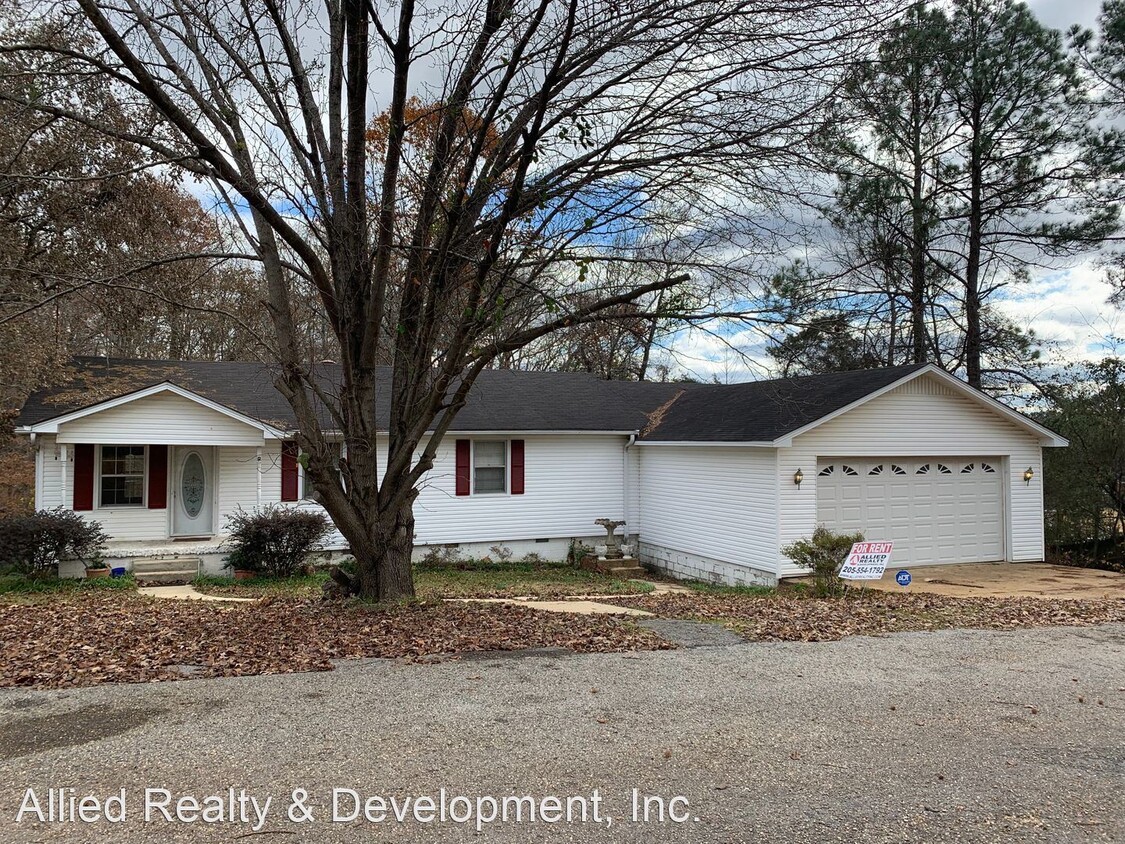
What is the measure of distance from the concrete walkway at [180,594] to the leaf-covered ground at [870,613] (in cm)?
601

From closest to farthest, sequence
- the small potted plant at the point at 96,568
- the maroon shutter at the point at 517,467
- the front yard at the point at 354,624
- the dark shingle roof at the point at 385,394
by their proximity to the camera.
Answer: the front yard at the point at 354,624, the small potted plant at the point at 96,568, the dark shingle roof at the point at 385,394, the maroon shutter at the point at 517,467

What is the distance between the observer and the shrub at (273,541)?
1442 centimetres

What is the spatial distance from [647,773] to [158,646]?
5184 mm

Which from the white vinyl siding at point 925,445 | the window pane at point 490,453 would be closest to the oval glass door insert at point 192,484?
the window pane at point 490,453

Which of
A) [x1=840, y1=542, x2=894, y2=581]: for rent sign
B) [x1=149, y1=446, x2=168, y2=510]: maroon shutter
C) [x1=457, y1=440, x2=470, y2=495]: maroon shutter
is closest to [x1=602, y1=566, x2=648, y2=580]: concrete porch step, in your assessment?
[x1=457, y1=440, x2=470, y2=495]: maroon shutter

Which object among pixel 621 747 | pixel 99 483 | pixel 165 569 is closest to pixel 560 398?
pixel 165 569

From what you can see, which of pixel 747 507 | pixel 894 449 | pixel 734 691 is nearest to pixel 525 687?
pixel 734 691

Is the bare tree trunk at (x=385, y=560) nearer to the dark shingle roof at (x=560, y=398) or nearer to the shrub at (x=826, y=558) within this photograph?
the dark shingle roof at (x=560, y=398)

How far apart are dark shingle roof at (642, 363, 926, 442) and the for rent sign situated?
2.59 metres

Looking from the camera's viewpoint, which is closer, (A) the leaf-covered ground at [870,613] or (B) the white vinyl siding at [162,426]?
(A) the leaf-covered ground at [870,613]

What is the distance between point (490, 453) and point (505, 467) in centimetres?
46

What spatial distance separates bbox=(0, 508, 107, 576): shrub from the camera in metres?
12.7

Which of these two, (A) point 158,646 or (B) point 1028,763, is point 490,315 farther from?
(B) point 1028,763

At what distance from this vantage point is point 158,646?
738cm
